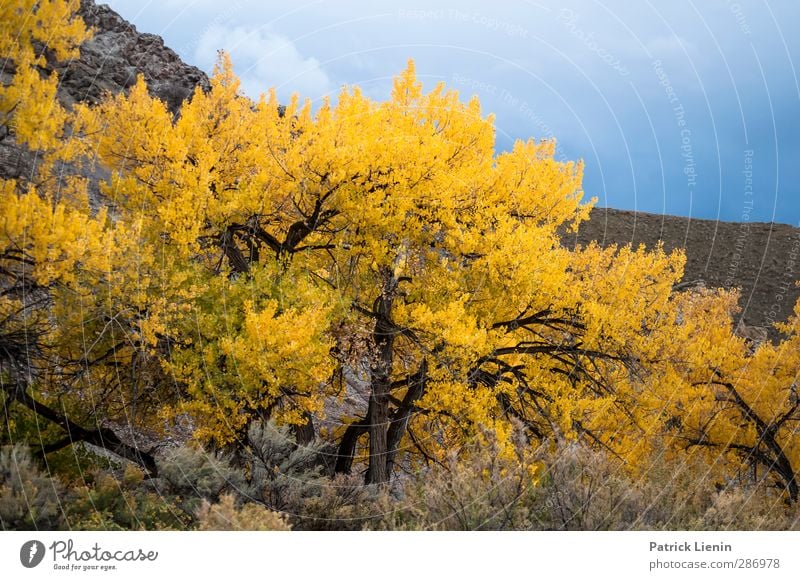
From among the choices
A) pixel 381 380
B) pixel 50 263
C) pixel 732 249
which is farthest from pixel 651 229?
pixel 50 263

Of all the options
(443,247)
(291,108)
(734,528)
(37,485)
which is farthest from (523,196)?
(37,485)

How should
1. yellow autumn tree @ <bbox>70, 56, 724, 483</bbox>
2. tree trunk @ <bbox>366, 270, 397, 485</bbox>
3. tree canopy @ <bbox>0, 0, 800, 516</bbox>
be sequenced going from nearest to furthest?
tree canopy @ <bbox>0, 0, 800, 516</bbox> → yellow autumn tree @ <bbox>70, 56, 724, 483</bbox> → tree trunk @ <bbox>366, 270, 397, 485</bbox>

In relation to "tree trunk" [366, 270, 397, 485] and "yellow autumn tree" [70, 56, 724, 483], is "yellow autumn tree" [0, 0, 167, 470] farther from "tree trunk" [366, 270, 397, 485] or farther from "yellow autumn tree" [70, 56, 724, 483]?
"tree trunk" [366, 270, 397, 485]

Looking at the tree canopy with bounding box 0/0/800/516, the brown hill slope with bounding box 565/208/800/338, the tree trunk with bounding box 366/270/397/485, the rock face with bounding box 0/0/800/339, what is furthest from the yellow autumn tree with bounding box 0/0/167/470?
the brown hill slope with bounding box 565/208/800/338

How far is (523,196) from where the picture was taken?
56.5 feet

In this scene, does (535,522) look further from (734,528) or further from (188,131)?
(188,131)

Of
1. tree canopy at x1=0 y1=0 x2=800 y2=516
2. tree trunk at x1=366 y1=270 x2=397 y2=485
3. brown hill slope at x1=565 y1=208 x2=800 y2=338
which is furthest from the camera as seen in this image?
brown hill slope at x1=565 y1=208 x2=800 y2=338

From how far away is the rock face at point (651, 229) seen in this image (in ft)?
171

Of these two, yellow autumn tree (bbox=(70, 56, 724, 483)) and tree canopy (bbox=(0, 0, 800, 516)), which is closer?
tree canopy (bbox=(0, 0, 800, 516))

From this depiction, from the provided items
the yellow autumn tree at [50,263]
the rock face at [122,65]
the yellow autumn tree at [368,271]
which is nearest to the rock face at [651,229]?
the rock face at [122,65]

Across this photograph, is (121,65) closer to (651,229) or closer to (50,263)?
(50,263)

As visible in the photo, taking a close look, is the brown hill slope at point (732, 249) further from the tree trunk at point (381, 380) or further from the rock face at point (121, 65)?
the tree trunk at point (381, 380)

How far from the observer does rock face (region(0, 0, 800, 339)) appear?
2057 inches

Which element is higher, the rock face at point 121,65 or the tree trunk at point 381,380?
the rock face at point 121,65
